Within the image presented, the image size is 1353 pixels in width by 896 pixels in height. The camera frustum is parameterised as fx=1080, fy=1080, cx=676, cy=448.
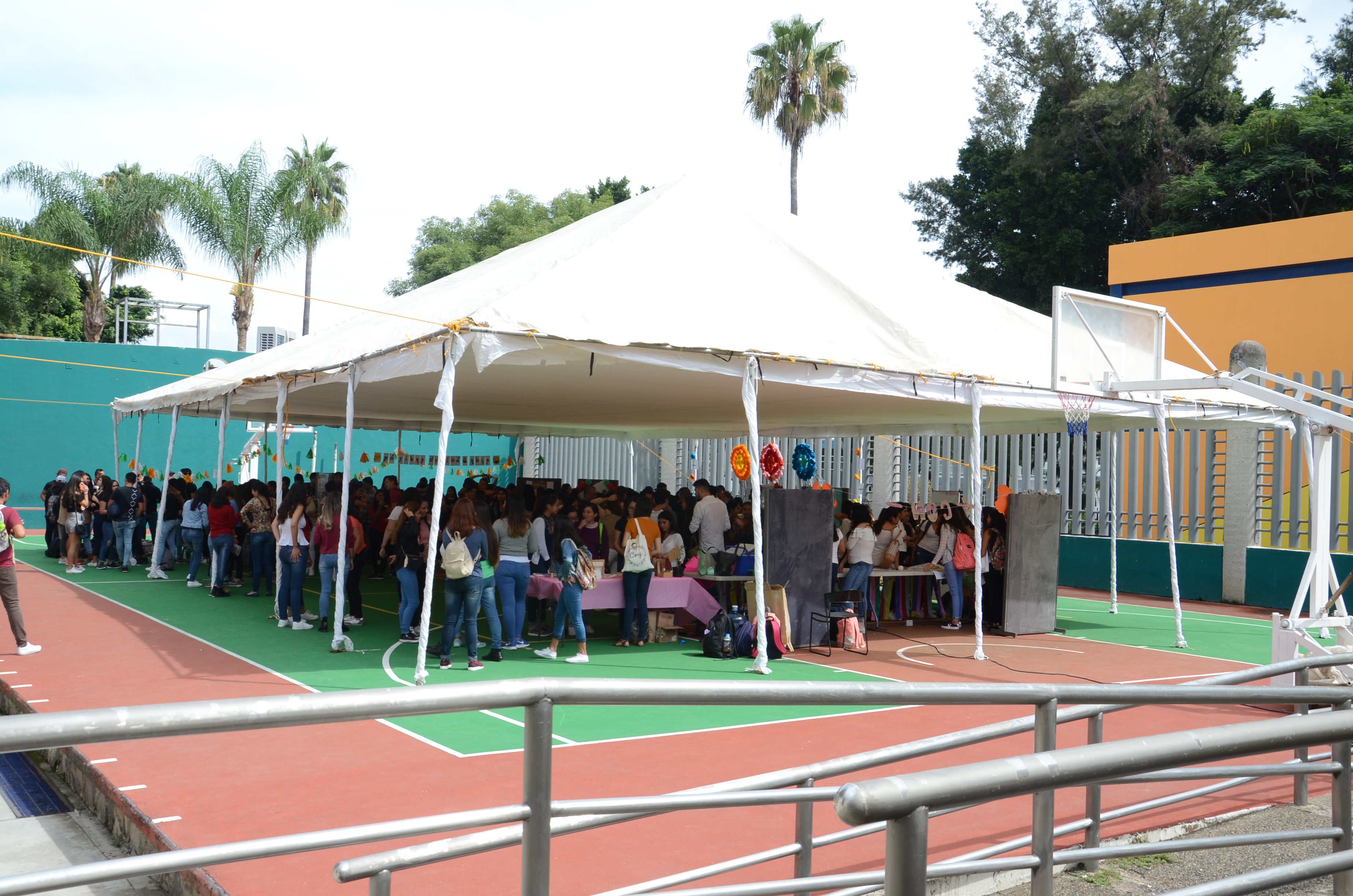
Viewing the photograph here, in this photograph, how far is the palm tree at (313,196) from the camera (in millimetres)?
33469

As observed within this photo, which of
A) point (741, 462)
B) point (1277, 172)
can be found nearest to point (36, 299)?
point (741, 462)

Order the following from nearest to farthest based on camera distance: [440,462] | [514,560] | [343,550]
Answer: [440,462] → [514,560] → [343,550]

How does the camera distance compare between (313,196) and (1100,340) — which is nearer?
(1100,340)

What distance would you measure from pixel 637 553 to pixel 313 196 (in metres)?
35.9

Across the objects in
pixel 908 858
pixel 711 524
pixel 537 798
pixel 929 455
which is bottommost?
pixel 537 798

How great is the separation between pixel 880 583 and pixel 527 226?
4161cm

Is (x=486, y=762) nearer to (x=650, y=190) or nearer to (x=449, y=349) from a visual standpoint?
(x=449, y=349)

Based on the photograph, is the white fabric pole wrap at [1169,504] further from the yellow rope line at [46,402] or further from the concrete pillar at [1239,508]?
the yellow rope line at [46,402]

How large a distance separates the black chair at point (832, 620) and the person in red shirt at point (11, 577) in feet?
26.4

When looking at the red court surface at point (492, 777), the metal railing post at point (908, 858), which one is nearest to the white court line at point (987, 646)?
the red court surface at point (492, 777)

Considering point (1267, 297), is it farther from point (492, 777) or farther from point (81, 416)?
→ point (81, 416)

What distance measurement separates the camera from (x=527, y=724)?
236cm

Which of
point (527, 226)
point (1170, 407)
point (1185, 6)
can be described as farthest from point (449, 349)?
point (527, 226)

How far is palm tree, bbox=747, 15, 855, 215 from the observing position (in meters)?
34.2
